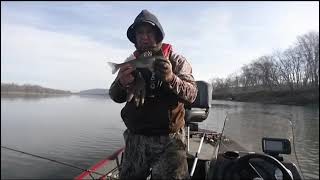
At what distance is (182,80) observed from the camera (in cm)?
367

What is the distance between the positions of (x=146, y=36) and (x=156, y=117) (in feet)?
2.65

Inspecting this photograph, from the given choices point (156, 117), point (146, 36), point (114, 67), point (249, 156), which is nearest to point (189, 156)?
point (249, 156)

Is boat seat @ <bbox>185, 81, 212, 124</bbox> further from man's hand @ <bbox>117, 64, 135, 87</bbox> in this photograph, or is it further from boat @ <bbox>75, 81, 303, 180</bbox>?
man's hand @ <bbox>117, 64, 135, 87</bbox>

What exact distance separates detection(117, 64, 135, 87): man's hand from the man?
7 centimetres

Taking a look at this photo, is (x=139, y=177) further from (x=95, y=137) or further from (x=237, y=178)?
(x=95, y=137)

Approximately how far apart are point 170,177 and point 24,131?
2878 cm

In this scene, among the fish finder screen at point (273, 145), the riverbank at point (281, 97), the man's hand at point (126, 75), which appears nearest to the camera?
the man's hand at point (126, 75)

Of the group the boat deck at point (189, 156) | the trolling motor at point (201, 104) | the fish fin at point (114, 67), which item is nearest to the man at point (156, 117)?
the fish fin at point (114, 67)

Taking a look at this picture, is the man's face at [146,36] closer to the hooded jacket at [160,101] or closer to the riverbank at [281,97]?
the hooded jacket at [160,101]

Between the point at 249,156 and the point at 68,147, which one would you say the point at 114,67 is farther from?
the point at 68,147

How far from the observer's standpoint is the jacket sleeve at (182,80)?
3502 millimetres

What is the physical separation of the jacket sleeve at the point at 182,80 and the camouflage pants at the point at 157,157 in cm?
Answer: 48

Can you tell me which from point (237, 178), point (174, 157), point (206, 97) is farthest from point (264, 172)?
point (206, 97)

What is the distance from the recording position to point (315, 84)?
85000 millimetres
